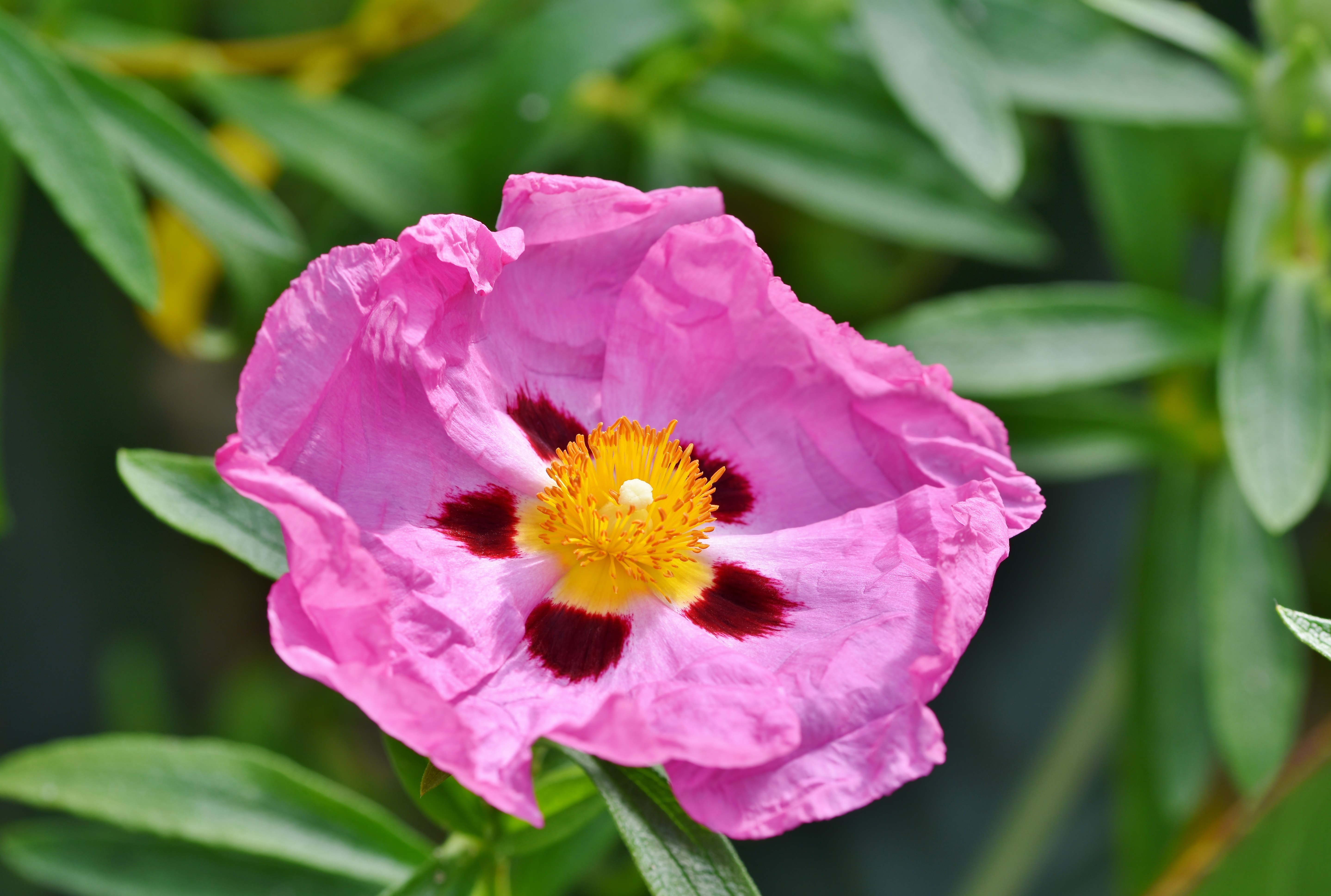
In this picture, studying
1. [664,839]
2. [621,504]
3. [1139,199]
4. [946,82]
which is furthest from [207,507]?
[1139,199]

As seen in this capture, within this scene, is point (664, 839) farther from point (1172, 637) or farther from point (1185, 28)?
point (1185, 28)

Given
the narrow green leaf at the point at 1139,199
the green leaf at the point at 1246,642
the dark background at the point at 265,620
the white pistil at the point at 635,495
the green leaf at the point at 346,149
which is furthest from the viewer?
the dark background at the point at 265,620

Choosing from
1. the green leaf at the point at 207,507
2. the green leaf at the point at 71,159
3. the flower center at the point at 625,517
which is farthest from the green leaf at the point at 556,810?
the green leaf at the point at 71,159

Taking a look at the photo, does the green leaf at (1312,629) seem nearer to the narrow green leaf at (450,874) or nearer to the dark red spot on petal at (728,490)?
the dark red spot on petal at (728,490)

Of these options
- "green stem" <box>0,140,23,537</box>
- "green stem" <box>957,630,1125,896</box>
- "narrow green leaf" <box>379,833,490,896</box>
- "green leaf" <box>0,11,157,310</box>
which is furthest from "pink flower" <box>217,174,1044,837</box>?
"green stem" <box>957,630,1125,896</box>

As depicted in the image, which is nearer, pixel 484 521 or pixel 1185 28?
pixel 484 521

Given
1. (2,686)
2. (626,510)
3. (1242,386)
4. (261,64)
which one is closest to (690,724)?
(626,510)

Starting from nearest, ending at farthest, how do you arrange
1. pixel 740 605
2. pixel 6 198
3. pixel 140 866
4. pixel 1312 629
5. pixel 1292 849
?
1. pixel 1312 629
2. pixel 740 605
3. pixel 1292 849
4. pixel 140 866
5. pixel 6 198
